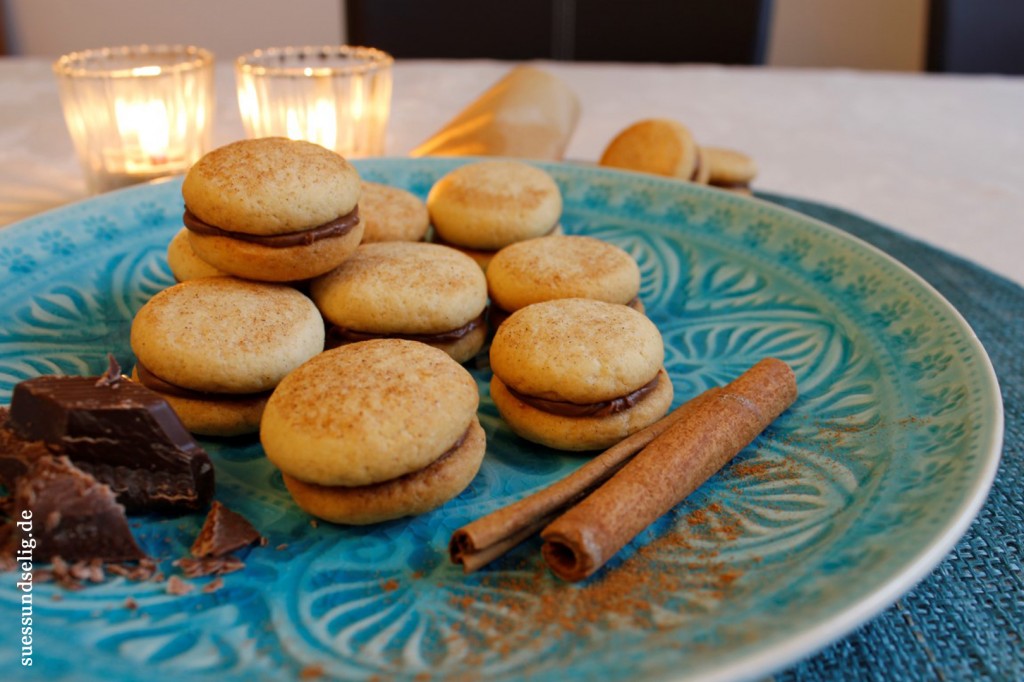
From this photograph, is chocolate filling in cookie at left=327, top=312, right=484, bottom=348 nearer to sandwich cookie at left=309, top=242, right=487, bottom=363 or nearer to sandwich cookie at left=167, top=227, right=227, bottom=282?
sandwich cookie at left=309, top=242, right=487, bottom=363

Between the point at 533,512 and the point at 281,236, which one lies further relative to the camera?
the point at 281,236

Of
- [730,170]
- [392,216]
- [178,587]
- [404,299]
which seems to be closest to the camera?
[178,587]

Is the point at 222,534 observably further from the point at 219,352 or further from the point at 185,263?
the point at 185,263

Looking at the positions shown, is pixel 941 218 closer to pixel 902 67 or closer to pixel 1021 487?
pixel 1021 487

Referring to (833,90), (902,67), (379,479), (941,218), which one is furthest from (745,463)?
(902,67)

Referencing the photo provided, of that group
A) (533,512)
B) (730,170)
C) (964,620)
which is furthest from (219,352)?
(730,170)

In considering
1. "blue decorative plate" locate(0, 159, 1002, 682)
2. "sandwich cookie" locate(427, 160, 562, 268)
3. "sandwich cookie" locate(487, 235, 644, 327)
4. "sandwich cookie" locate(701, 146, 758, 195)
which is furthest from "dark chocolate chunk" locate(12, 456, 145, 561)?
"sandwich cookie" locate(701, 146, 758, 195)
